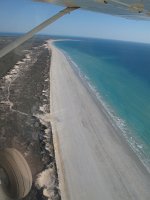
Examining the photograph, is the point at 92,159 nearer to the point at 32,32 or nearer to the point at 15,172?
the point at 15,172

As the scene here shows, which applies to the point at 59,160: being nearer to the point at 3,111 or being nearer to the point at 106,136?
the point at 106,136

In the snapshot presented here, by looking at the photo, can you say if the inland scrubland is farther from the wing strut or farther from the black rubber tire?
the wing strut

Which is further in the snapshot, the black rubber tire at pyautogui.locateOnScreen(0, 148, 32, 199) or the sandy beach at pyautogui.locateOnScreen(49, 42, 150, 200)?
the sandy beach at pyautogui.locateOnScreen(49, 42, 150, 200)

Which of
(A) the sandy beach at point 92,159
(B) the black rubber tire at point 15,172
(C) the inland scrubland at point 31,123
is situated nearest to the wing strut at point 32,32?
(B) the black rubber tire at point 15,172

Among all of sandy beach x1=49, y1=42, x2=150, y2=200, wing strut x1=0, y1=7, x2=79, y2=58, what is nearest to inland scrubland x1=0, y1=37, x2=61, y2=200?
sandy beach x1=49, y1=42, x2=150, y2=200

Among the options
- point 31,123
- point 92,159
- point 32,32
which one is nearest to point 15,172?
point 32,32

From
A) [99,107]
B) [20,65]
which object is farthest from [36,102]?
[20,65]
